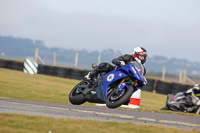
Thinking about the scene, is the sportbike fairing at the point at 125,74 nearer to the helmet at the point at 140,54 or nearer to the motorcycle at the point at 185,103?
the helmet at the point at 140,54

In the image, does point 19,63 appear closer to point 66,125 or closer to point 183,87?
point 183,87

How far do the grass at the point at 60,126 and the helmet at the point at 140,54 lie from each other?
2.68 metres

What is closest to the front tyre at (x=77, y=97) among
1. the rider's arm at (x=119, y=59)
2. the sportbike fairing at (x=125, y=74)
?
the sportbike fairing at (x=125, y=74)

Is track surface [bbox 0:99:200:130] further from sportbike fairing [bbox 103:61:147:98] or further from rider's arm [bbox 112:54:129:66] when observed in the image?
rider's arm [bbox 112:54:129:66]

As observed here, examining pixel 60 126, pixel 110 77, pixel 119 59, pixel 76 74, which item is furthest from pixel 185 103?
pixel 76 74

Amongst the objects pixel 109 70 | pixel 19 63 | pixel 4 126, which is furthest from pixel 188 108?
pixel 19 63

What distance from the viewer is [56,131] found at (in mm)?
5086

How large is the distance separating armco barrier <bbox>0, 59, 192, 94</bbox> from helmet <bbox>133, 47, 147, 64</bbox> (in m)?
13.4

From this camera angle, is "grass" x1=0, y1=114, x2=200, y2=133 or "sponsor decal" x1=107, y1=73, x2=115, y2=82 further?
"sponsor decal" x1=107, y1=73, x2=115, y2=82

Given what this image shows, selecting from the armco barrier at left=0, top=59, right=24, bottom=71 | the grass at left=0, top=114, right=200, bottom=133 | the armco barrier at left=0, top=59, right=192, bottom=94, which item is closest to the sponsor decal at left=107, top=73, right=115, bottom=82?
the grass at left=0, top=114, right=200, bottom=133

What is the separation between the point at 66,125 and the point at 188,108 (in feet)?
25.8

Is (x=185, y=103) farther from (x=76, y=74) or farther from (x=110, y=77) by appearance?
(x=76, y=74)

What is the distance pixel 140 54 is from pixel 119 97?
1217 millimetres

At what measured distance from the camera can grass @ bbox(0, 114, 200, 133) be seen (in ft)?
16.8
